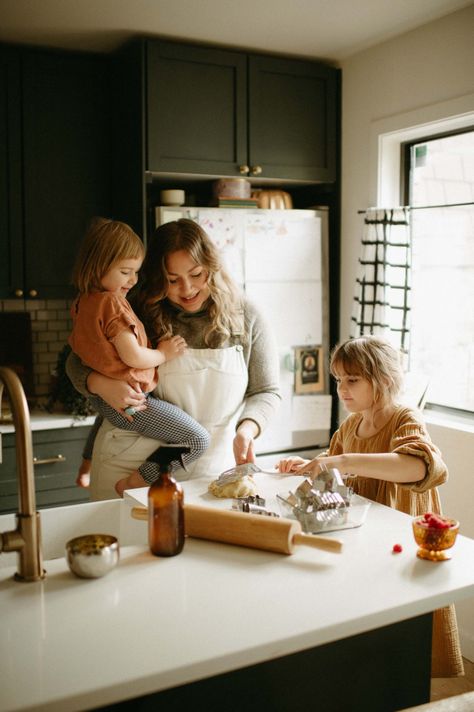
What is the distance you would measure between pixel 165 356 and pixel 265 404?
13.6 inches

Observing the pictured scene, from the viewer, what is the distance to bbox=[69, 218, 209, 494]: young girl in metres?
2.20

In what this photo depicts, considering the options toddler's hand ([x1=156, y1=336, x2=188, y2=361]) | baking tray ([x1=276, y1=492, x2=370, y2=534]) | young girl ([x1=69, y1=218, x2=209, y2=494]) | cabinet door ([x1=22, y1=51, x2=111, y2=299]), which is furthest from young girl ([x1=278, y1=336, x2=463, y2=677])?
cabinet door ([x1=22, y1=51, x2=111, y2=299])

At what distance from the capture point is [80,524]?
73.0 inches

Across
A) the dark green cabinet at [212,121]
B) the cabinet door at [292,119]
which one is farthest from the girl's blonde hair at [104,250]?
the cabinet door at [292,119]

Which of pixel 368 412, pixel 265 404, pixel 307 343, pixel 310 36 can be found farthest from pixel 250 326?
pixel 310 36

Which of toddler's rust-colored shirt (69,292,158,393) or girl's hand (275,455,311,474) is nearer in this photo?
girl's hand (275,455,311,474)

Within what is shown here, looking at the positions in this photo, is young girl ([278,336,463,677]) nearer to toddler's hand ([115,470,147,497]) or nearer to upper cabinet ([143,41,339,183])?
toddler's hand ([115,470,147,497])

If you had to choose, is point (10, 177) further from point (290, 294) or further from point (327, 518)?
point (327, 518)

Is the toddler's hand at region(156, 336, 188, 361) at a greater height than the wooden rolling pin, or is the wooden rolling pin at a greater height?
the toddler's hand at region(156, 336, 188, 361)

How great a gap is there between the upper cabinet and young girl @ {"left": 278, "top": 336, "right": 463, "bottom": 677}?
1639 millimetres

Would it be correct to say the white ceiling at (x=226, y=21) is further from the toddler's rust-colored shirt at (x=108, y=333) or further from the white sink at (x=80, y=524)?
the white sink at (x=80, y=524)

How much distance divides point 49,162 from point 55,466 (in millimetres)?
1411

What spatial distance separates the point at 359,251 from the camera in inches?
144

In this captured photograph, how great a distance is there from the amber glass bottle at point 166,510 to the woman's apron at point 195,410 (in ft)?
2.37
